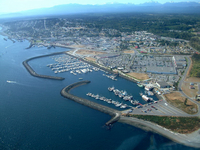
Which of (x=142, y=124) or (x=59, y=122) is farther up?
(x=142, y=124)

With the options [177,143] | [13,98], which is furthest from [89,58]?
[177,143]

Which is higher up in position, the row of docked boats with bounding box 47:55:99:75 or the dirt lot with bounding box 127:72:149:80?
the row of docked boats with bounding box 47:55:99:75

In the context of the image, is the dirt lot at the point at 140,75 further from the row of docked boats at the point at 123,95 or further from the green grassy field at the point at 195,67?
the green grassy field at the point at 195,67

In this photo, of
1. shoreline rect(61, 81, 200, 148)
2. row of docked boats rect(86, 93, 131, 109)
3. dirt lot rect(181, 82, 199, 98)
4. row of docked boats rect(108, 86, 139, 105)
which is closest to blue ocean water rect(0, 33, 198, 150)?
shoreline rect(61, 81, 200, 148)

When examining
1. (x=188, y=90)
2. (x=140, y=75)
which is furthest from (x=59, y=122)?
(x=188, y=90)

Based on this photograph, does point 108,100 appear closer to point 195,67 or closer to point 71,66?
point 71,66

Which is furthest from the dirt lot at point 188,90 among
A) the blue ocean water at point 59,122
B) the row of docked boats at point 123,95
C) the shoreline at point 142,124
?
the shoreline at point 142,124

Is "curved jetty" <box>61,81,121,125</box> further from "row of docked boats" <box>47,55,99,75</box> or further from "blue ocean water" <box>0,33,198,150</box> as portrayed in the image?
"row of docked boats" <box>47,55,99,75</box>
